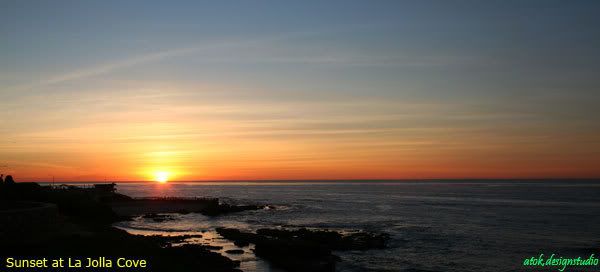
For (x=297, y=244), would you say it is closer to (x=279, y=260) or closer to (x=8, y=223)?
(x=279, y=260)

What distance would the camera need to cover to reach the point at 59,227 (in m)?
31.1

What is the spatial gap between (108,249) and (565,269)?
33904 millimetres

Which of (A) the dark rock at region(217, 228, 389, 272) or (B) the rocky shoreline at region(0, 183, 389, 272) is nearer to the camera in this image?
(B) the rocky shoreline at region(0, 183, 389, 272)

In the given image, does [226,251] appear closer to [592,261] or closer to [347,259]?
[347,259]

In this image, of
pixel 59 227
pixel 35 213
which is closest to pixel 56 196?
pixel 59 227

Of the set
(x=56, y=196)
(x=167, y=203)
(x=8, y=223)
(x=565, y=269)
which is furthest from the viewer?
(x=167, y=203)

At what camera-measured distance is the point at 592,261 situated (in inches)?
1405

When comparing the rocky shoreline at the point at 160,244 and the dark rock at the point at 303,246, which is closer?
the rocky shoreline at the point at 160,244

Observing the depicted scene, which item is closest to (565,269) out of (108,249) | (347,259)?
(347,259)

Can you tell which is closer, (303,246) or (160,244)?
(303,246)

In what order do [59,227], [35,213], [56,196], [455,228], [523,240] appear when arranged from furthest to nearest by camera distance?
[455,228]
[56,196]
[523,240]
[59,227]
[35,213]

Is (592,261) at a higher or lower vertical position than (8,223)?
lower

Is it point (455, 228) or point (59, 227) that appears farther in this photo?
point (455, 228)

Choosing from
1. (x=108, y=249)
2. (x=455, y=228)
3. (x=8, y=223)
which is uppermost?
(x=8, y=223)
